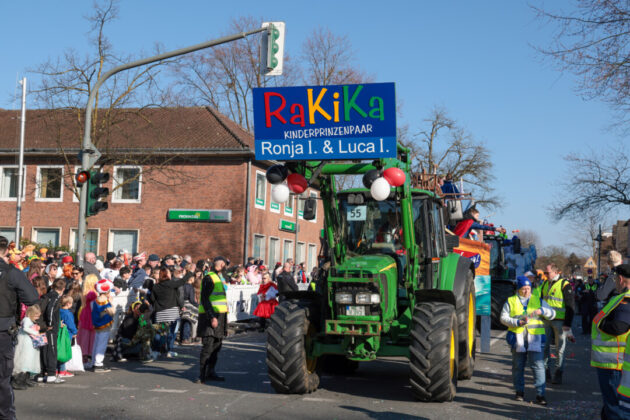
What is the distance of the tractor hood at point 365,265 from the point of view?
30.0ft

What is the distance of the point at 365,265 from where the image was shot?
9.27m

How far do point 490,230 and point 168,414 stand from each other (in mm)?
15539

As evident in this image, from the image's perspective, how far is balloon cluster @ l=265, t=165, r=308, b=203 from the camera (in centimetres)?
938

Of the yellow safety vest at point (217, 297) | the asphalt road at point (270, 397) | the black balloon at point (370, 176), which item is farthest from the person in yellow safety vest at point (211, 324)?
the black balloon at point (370, 176)

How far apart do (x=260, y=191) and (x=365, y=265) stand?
2605cm

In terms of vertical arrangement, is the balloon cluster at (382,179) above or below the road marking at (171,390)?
above

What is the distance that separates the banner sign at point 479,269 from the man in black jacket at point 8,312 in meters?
9.65

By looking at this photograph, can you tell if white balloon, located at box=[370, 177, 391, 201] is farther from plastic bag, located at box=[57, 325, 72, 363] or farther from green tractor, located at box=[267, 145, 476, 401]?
plastic bag, located at box=[57, 325, 72, 363]

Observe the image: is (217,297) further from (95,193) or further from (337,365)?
(95,193)

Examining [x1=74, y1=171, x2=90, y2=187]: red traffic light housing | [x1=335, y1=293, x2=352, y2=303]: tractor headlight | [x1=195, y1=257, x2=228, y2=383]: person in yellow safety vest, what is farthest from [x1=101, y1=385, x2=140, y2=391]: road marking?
[x1=74, y1=171, x2=90, y2=187]: red traffic light housing

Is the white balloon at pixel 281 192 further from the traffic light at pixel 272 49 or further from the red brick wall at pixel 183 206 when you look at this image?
the red brick wall at pixel 183 206

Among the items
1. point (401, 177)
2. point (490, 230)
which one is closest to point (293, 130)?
point (401, 177)

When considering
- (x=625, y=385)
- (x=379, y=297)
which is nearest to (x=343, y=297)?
(x=379, y=297)

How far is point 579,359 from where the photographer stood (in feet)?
49.7
